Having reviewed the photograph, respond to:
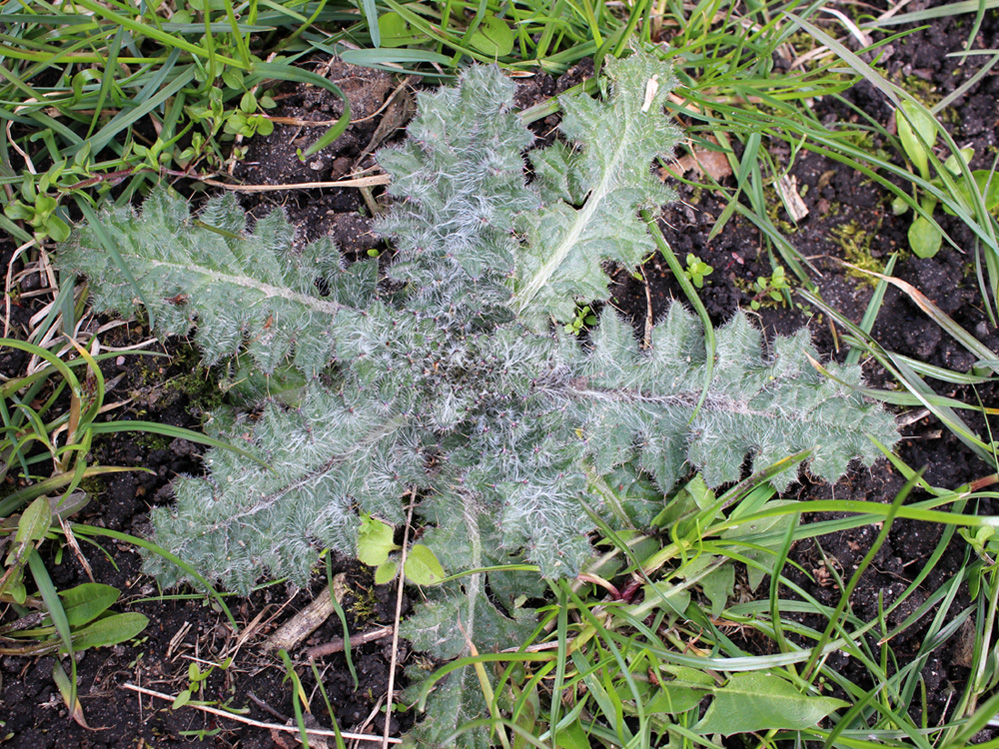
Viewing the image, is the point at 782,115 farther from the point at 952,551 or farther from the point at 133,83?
the point at 133,83

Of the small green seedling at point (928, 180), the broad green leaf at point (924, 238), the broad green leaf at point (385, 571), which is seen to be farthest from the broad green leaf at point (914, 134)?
the broad green leaf at point (385, 571)

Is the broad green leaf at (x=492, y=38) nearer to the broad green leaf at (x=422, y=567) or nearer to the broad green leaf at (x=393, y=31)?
the broad green leaf at (x=393, y=31)

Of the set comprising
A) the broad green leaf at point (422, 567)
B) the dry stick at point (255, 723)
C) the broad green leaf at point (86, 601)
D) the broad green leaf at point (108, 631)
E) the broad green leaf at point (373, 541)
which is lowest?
the dry stick at point (255, 723)

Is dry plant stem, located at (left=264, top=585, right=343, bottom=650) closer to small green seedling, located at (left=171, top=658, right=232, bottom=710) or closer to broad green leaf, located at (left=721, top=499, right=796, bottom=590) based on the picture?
small green seedling, located at (left=171, top=658, right=232, bottom=710)

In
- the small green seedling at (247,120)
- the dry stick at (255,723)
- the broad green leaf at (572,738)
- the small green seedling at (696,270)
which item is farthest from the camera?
the small green seedling at (696,270)

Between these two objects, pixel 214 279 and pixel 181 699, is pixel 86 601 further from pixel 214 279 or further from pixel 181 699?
pixel 214 279

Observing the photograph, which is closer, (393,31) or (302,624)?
(302,624)

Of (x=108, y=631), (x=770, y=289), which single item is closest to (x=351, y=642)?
(x=108, y=631)
